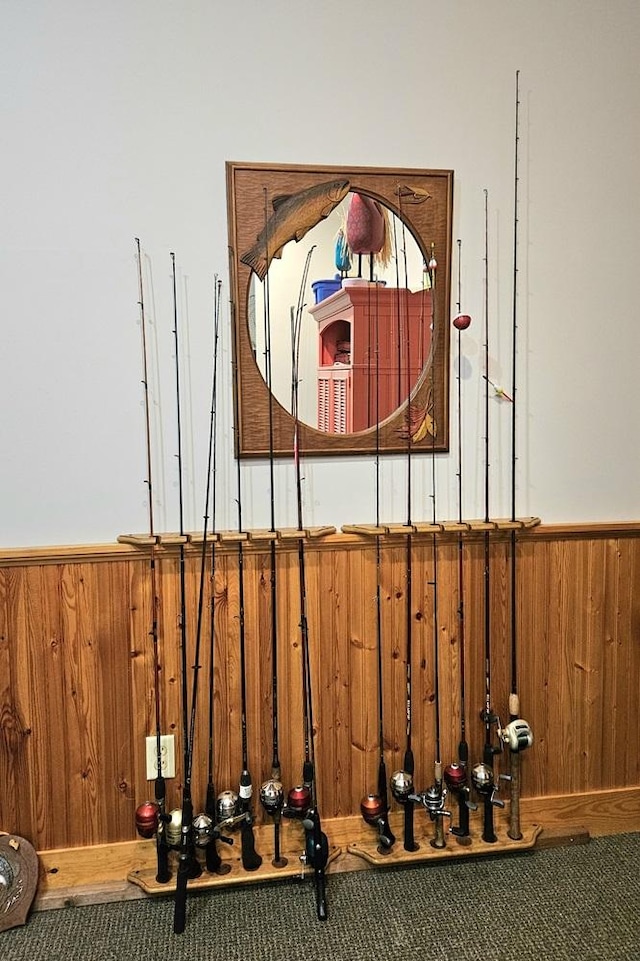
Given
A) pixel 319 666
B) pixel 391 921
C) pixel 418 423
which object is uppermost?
pixel 418 423

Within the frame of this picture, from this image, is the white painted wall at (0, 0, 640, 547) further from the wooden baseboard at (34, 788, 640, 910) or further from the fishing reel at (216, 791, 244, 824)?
the wooden baseboard at (34, 788, 640, 910)

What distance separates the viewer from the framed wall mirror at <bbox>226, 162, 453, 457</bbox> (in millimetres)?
2055

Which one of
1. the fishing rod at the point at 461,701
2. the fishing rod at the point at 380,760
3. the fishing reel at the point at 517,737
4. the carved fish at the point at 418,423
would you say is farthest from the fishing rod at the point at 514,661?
the fishing rod at the point at 380,760

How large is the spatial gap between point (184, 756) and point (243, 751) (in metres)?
0.18

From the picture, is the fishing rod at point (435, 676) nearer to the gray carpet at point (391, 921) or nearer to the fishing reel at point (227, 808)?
the gray carpet at point (391, 921)

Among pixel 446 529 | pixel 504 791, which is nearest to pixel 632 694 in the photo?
pixel 504 791

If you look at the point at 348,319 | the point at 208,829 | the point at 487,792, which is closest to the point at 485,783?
the point at 487,792

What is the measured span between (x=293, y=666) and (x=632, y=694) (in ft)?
3.87

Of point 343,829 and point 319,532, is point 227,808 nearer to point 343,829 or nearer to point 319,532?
point 343,829

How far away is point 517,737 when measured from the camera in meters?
2.17

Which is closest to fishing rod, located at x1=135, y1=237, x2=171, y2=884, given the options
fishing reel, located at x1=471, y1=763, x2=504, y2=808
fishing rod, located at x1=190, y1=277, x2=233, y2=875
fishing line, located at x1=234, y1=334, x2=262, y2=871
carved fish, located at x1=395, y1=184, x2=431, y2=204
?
fishing rod, located at x1=190, y1=277, x2=233, y2=875

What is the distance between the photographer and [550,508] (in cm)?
230

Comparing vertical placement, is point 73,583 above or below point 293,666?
above

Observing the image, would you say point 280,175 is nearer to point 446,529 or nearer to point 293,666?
point 446,529
